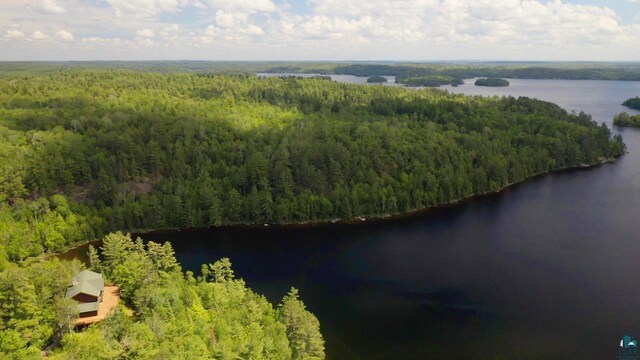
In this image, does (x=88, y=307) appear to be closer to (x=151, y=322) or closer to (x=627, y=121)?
(x=151, y=322)

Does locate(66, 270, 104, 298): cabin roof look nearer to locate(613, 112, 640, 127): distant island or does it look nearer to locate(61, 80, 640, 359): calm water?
locate(61, 80, 640, 359): calm water

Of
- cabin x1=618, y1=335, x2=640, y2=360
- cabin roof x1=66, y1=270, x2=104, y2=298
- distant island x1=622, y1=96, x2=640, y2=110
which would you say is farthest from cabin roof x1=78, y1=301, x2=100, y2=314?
distant island x1=622, y1=96, x2=640, y2=110

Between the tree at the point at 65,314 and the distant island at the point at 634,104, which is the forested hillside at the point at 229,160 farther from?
the distant island at the point at 634,104

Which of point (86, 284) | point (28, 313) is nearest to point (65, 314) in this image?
point (28, 313)

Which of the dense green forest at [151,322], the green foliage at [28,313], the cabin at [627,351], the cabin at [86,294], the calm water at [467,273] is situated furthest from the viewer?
the calm water at [467,273]

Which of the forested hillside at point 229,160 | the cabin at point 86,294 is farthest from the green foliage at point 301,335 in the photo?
the forested hillside at point 229,160
